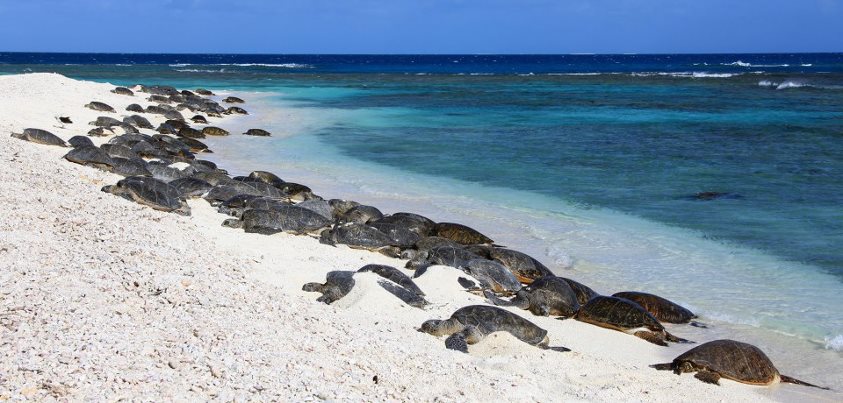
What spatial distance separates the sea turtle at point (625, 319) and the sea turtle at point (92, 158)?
357 inches

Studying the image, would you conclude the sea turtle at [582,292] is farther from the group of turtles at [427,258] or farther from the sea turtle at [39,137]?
the sea turtle at [39,137]

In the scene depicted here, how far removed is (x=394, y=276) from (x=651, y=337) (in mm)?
2713

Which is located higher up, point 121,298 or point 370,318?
point 121,298

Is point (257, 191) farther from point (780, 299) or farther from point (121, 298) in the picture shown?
point (780, 299)

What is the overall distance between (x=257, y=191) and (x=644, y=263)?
20.5 ft

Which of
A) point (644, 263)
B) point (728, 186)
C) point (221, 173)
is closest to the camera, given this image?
point (644, 263)

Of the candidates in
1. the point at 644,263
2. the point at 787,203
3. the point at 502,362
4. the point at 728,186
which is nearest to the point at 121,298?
the point at 502,362

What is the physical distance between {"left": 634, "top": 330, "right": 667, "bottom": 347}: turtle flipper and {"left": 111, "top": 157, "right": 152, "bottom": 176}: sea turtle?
907 centimetres

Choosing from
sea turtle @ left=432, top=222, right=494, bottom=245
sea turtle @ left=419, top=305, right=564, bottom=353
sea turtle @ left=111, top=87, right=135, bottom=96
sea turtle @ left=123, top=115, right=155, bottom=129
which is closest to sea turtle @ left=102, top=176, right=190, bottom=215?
sea turtle @ left=432, top=222, right=494, bottom=245

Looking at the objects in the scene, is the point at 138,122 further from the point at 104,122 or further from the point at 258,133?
the point at 258,133

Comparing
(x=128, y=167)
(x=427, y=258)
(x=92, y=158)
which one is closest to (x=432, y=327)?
(x=427, y=258)

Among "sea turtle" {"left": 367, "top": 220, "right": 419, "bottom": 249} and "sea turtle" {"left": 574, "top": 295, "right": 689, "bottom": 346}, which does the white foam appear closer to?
"sea turtle" {"left": 574, "top": 295, "right": 689, "bottom": 346}

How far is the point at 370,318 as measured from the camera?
741cm

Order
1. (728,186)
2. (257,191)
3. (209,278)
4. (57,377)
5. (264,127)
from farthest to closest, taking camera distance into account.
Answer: (264,127)
(728,186)
(257,191)
(209,278)
(57,377)
